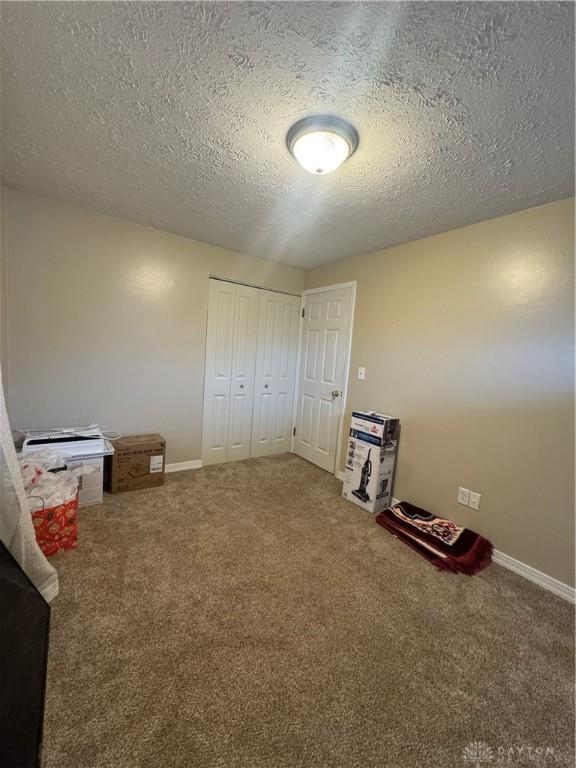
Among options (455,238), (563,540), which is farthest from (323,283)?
(563,540)

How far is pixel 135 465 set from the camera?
8.22ft

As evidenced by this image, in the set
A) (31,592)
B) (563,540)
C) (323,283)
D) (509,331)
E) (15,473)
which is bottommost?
(563,540)

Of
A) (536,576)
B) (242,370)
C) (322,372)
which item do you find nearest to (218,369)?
(242,370)

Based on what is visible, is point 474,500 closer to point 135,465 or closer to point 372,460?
point 372,460

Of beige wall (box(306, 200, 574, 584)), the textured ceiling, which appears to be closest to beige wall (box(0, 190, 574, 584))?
beige wall (box(306, 200, 574, 584))

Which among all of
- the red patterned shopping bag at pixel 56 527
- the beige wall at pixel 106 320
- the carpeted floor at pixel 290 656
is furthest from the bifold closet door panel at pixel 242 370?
the red patterned shopping bag at pixel 56 527

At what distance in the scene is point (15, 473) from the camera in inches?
42.2

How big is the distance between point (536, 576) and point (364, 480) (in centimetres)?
120

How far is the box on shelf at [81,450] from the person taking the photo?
2.10m

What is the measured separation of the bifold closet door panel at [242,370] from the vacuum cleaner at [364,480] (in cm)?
147

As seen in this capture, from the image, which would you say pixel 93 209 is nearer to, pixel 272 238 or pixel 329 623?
pixel 272 238

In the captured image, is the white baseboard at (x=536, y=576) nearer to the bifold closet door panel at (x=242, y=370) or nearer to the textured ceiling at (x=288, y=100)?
the textured ceiling at (x=288, y=100)

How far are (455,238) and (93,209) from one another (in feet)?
9.31

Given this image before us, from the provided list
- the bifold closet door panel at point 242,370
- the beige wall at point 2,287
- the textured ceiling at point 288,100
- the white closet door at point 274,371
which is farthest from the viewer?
the white closet door at point 274,371
